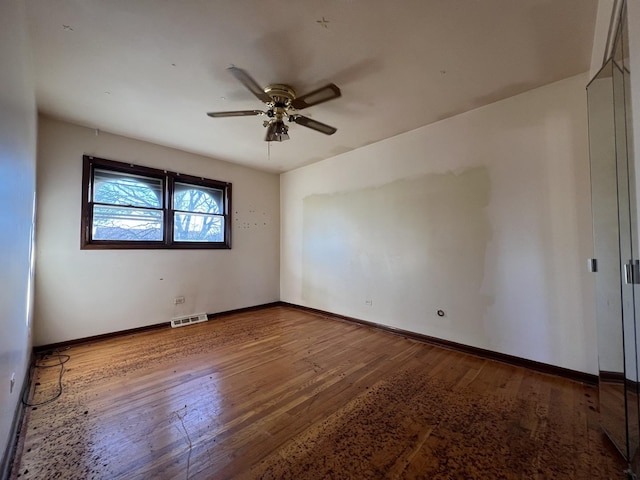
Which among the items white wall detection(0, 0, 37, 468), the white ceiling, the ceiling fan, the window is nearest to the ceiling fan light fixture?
the ceiling fan

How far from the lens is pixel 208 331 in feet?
12.6

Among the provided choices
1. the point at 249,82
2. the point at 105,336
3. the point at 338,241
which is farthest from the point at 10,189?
the point at 338,241

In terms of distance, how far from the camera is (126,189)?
12.3 ft

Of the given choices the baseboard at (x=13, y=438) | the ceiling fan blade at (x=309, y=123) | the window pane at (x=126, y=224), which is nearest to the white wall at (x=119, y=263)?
the window pane at (x=126, y=224)

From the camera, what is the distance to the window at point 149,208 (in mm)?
3492

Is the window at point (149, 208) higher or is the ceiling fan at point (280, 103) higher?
the ceiling fan at point (280, 103)

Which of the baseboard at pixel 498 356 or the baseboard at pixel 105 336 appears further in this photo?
the baseboard at pixel 105 336

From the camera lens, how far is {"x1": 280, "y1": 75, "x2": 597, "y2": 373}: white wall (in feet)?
7.94

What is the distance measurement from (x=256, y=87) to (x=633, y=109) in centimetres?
240

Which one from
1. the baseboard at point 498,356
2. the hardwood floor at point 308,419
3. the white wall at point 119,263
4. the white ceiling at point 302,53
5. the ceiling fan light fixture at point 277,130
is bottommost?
the hardwood floor at point 308,419

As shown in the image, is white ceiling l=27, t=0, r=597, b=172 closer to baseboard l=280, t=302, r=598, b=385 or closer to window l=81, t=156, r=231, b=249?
window l=81, t=156, r=231, b=249

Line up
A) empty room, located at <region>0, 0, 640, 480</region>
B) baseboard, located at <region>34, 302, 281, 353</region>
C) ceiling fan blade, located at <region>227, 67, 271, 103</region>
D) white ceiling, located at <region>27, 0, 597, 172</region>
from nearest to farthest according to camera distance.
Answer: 1. empty room, located at <region>0, 0, 640, 480</region>
2. white ceiling, located at <region>27, 0, 597, 172</region>
3. ceiling fan blade, located at <region>227, 67, 271, 103</region>
4. baseboard, located at <region>34, 302, 281, 353</region>

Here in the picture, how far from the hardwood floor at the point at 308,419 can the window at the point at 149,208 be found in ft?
5.28

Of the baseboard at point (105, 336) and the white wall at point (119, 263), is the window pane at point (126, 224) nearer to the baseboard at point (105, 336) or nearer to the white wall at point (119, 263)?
the white wall at point (119, 263)
